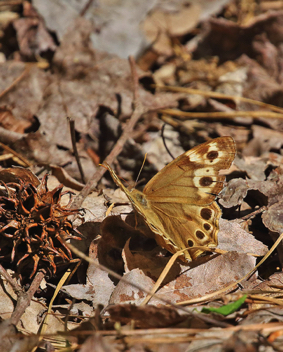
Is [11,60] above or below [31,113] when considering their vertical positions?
above

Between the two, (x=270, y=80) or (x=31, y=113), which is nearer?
(x=31, y=113)

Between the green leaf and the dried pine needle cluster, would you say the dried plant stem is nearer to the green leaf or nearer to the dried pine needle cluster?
the dried pine needle cluster

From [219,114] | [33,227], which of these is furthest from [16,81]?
[219,114]

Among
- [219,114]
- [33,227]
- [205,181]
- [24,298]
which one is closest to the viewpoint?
[24,298]

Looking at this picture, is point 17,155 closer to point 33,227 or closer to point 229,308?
point 33,227

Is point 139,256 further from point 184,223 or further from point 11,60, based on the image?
point 11,60

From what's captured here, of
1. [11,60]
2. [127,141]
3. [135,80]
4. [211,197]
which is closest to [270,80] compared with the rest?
[135,80]
